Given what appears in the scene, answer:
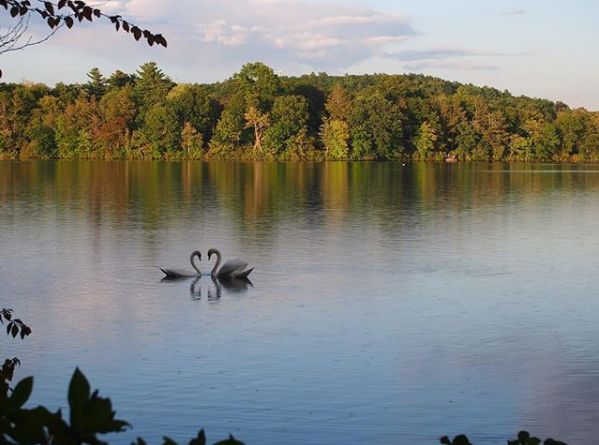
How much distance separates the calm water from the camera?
7.15 metres

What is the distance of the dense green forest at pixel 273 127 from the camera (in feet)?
230

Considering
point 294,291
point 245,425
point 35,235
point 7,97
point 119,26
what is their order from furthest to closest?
point 7,97, point 35,235, point 294,291, point 245,425, point 119,26

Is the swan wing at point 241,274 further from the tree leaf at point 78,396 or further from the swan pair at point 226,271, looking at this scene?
the tree leaf at point 78,396

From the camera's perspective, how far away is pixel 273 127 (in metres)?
70.0

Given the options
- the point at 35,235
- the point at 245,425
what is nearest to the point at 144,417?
the point at 245,425

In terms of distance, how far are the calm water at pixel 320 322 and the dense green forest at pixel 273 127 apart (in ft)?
156

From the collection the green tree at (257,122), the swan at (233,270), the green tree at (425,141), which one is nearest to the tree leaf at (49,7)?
the swan at (233,270)

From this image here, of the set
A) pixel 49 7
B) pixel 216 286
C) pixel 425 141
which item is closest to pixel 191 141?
pixel 425 141

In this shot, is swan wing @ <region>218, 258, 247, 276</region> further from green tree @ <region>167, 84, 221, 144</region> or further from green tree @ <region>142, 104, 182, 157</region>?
A: green tree @ <region>167, 84, 221, 144</region>

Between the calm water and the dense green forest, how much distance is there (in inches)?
1868

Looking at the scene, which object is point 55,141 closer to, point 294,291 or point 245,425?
point 294,291

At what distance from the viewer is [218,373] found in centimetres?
829

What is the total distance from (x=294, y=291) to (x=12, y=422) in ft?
A: 35.4

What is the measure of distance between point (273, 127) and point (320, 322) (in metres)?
60.0
